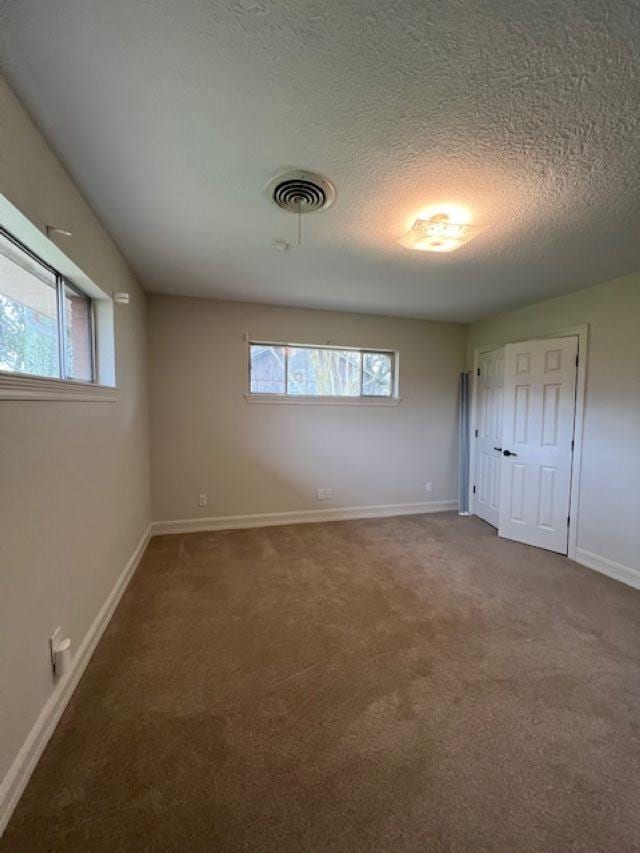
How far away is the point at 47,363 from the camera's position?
1.65m

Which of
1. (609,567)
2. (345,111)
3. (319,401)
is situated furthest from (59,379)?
(609,567)

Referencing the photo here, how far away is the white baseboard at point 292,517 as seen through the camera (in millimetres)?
3707

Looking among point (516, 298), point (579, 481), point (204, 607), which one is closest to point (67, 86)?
point (204, 607)

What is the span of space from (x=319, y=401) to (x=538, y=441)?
2320 millimetres

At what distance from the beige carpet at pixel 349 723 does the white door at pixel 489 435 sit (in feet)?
4.90

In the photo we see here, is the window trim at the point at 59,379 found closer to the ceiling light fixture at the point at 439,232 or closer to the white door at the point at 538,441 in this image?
the ceiling light fixture at the point at 439,232

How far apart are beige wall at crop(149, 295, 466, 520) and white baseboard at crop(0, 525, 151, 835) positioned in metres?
1.72

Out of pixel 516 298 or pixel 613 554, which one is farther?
pixel 516 298

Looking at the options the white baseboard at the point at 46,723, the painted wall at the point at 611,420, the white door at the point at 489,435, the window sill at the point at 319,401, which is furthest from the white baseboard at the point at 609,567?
the white baseboard at the point at 46,723

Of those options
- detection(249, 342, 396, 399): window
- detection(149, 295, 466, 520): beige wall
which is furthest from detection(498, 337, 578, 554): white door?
detection(249, 342, 396, 399): window

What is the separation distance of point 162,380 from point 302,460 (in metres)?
1.73

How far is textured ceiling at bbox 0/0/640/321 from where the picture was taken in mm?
956

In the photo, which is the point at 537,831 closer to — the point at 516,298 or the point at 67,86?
the point at 67,86

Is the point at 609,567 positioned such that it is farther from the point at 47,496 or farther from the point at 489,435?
the point at 47,496
